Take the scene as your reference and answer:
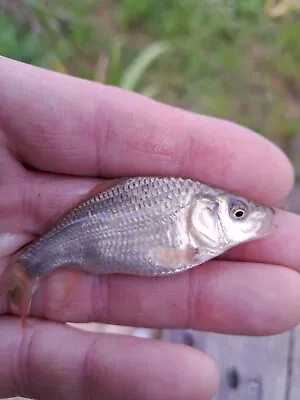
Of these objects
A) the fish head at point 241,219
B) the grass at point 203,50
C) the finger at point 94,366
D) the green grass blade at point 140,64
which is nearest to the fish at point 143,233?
the fish head at point 241,219

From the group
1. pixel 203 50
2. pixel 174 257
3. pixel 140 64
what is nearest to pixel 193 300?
pixel 174 257

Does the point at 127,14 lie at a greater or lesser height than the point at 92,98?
greater

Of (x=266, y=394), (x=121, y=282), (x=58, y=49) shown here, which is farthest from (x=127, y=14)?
(x=266, y=394)

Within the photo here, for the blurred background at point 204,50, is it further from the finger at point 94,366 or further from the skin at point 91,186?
the finger at point 94,366

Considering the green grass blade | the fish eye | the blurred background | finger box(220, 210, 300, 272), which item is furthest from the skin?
the blurred background

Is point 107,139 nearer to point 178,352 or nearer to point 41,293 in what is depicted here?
point 41,293

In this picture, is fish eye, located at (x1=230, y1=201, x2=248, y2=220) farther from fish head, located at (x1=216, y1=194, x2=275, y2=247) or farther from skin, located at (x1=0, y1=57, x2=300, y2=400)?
skin, located at (x1=0, y1=57, x2=300, y2=400)

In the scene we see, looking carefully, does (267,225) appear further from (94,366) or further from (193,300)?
(94,366)
